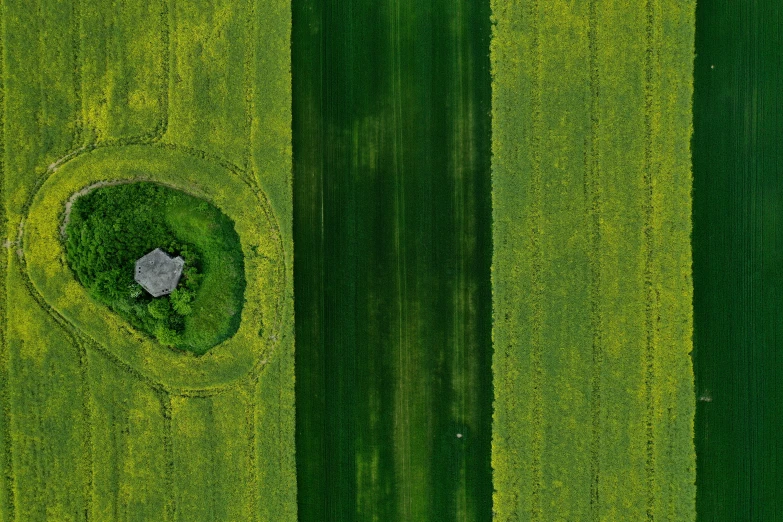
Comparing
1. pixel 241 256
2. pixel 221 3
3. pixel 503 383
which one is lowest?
pixel 503 383

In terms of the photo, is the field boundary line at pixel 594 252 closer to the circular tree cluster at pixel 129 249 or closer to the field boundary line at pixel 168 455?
the circular tree cluster at pixel 129 249

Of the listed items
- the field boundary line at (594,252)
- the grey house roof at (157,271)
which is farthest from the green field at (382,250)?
the grey house roof at (157,271)

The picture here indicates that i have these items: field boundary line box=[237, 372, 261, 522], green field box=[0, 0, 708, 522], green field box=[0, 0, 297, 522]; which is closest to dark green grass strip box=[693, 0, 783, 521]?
green field box=[0, 0, 708, 522]

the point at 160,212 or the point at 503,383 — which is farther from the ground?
the point at 160,212

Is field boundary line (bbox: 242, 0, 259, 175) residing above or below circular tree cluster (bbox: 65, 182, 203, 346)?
above

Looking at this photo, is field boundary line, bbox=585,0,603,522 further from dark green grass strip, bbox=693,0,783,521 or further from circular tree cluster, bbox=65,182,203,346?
circular tree cluster, bbox=65,182,203,346

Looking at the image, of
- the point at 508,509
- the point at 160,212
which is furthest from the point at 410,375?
the point at 160,212

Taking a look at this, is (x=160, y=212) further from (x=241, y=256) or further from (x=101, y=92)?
(x=101, y=92)
